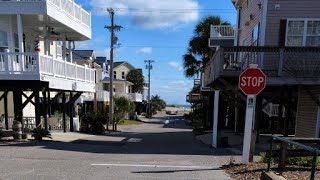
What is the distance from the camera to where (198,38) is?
1399 inches

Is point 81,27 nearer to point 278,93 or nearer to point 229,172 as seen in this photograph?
point 278,93

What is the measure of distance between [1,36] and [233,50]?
11.6 meters

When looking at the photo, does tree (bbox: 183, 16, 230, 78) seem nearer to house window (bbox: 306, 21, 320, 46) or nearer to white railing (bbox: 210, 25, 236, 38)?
white railing (bbox: 210, 25, 236, 38)

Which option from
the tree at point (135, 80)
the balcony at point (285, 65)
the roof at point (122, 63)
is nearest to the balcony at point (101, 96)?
the balcony at point (285, 65)

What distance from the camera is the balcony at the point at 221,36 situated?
85.8 feet

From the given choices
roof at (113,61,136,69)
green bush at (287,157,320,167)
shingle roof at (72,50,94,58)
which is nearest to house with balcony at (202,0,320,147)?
green bush at (287,157,320,167)

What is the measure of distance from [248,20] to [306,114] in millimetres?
6069

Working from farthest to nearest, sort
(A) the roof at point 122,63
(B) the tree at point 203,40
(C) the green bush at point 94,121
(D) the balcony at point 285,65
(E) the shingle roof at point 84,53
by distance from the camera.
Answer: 1. (A) the roof at point 122,63
2. (E) the shingle roof at point 84,53
3. (B) the tree at point 203,40
4. (C) the green bush at point 94,121
5. (D) the balcony at point 285,65

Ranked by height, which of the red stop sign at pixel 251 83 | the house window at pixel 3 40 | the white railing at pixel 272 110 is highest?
the house window at pixel 3 40

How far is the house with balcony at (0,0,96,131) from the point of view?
15.6 metres

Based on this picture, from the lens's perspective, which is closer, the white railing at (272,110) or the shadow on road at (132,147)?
the shadow on road at (132,147)

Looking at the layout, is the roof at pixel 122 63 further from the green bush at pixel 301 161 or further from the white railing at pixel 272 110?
the green bush at pixel 301 161

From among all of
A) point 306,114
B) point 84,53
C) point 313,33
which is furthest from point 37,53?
point 84,53

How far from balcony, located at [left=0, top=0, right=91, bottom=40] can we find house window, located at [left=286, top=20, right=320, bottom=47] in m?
11.1
